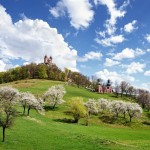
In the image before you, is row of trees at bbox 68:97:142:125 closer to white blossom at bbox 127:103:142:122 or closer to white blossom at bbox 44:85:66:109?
white blossom at bbox 127:103:142:122

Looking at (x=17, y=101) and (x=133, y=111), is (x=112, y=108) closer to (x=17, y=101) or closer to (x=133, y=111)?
(x=133, y=111)

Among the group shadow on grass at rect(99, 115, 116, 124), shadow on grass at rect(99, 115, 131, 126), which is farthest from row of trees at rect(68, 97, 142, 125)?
shadow on grass at rect(99, 115, 116, 124)

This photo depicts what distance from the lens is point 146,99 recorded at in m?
169

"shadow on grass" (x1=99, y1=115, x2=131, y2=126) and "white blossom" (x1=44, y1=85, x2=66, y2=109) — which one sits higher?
"white blossom" (x1=44, y1=85, x2=66, y2=109)

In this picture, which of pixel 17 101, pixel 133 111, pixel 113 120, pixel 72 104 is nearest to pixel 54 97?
pixel 72 104

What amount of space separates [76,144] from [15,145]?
10.9 m

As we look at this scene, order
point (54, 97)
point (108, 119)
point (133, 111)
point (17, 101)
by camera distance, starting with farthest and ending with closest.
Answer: point (54, 97) → point (133, 111) → point (108, 119) → point (17, 101)

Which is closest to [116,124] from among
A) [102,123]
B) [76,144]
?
[102,123]

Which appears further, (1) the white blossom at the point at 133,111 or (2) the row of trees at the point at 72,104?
(1) the white blossom at the point at 133,111

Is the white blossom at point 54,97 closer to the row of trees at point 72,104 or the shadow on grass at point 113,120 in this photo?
the row of trees at point 72,104

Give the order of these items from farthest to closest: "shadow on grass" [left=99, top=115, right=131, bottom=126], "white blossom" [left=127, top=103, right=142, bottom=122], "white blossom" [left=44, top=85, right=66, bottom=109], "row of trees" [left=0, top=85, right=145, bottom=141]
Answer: "white blossom" [left=44, top=85, right=66, bottom=109] < "white blossom" [left=127, top=103, right=142, bottom=122] < "shadow on grass" [left=99, top=115, right=131, bottom=126] < "row of trees" [left=0, top=85, right=145, bottom=141]

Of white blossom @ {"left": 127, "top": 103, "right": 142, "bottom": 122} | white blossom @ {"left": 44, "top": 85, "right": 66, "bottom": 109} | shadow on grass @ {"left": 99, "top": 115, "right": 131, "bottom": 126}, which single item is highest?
white blossom @ {"left": 44, "top": 85, "right": 66, "bottom": 109}

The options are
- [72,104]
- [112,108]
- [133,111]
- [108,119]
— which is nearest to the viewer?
[72,104]

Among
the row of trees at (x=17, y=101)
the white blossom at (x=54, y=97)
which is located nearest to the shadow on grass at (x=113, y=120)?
the white blossom at (x=54, y=97)
